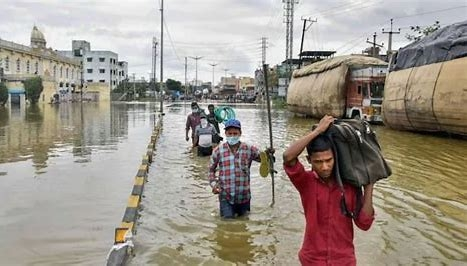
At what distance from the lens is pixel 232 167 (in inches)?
244

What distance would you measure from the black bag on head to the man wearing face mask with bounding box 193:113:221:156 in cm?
930

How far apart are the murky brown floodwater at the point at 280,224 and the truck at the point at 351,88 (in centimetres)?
1215

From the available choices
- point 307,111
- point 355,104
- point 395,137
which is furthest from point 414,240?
point 307,111

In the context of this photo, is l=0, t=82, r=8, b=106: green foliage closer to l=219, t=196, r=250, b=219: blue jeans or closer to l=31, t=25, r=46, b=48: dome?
l=31, t=25, r=46, b=48: dome

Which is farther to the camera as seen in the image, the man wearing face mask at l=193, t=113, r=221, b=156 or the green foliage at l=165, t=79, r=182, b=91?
the green foliage at l=165, t=79, r=182, b=91

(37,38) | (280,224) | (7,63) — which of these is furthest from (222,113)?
(37,38)

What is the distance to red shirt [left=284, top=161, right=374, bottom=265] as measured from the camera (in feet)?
10.2

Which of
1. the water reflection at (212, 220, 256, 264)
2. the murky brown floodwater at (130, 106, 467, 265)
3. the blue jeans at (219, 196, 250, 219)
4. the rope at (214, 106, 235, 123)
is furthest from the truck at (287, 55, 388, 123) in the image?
the water reflection at (212, 220, 256, 264)

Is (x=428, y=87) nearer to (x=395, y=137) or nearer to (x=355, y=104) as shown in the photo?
(x=395, y=137)

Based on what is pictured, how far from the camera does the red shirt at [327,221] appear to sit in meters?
3.10

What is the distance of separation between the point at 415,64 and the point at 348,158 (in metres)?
16.5

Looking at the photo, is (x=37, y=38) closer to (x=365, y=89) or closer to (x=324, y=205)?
(x=365, y=89)

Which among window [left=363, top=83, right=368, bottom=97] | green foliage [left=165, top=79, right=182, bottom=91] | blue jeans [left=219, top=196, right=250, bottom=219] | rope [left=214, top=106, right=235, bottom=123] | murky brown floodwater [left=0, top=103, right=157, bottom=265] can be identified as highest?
green foliage [left=165, top=79, right=182, bottom=91]

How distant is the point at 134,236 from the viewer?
20.4 feet
